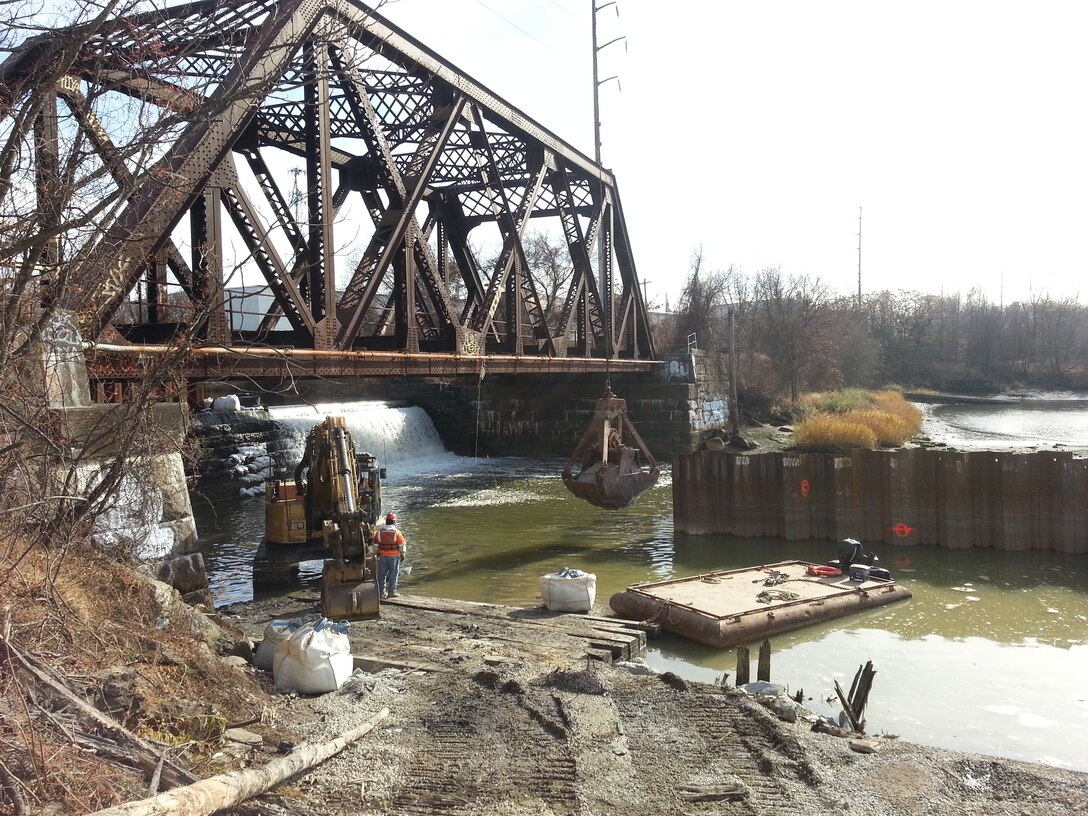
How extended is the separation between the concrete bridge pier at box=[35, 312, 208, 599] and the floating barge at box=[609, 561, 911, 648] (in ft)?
21.5

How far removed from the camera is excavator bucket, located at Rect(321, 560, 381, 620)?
10.9 meters

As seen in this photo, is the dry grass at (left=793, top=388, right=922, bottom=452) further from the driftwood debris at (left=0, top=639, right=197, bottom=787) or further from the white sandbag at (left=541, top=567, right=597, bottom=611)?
the driftwood debris at (left=0, top=639, right=197, bottom=787)

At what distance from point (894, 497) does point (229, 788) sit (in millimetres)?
17721

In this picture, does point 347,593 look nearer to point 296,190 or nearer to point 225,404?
point 296,190

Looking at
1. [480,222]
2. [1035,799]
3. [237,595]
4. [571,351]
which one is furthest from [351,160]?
[1035,799]

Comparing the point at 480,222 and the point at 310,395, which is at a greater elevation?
the point at 480,222

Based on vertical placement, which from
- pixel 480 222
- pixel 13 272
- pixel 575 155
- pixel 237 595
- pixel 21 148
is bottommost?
pixel 237 595

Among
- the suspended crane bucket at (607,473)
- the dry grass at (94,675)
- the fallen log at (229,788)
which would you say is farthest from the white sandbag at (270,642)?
the suspended crane bucket at (607,473)

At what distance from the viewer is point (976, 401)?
228 ft

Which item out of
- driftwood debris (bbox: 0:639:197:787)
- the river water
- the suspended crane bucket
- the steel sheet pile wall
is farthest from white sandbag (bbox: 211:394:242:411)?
driftwood debris (bbox: 0:639:197:787)

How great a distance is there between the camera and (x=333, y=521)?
11758mm

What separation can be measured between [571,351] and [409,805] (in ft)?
85.8

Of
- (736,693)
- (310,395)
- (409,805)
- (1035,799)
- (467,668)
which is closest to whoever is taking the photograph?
(409,805)

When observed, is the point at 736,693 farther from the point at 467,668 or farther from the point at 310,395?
the point at 310,395
